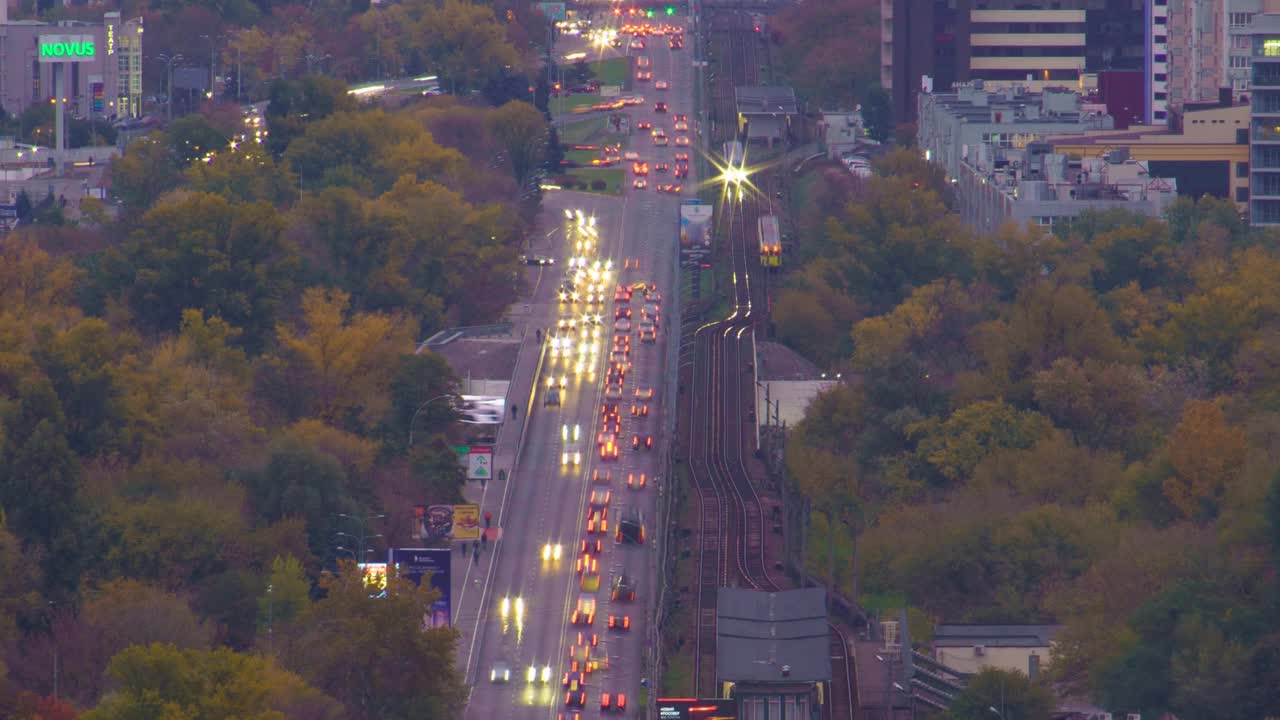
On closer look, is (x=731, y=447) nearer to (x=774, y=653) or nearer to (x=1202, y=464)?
(x=1202, y=464)

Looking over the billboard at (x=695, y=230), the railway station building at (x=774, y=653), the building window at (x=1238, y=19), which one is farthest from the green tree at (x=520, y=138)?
the railway station building at (x=774, y=653)

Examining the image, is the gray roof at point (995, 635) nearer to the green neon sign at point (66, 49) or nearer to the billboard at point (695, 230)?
the billboard at point (695, 230)

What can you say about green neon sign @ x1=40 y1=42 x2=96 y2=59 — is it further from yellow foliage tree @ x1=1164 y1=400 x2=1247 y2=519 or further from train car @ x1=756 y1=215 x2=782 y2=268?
yellow foliage tree @ x1=1164 y1=400 x2=1247 y2=519

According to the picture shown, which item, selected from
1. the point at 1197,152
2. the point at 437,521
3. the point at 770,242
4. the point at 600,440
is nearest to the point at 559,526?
the point at 437,521

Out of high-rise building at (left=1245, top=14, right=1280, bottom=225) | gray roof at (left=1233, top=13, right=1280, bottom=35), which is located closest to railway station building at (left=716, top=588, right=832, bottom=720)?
gray roof at (left=1233, top=13, right=1280, bottom=35)

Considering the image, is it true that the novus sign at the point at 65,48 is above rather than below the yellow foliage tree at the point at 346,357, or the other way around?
above

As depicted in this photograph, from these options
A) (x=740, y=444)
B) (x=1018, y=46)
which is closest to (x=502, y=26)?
(x=1018, y=46)

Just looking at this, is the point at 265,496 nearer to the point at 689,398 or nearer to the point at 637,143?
the point at 689,398
